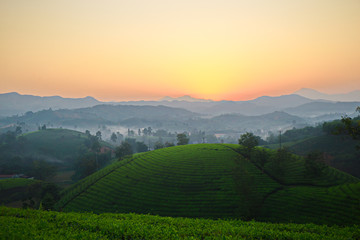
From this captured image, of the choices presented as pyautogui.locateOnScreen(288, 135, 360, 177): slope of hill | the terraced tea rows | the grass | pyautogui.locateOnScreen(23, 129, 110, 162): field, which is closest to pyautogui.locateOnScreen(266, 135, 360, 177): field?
pyautogui.locateOnScreen(288, 135, 360, 177): slope of hill

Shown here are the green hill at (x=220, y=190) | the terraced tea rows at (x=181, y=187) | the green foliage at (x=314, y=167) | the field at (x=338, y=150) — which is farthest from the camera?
the field at (x=338, y=150)

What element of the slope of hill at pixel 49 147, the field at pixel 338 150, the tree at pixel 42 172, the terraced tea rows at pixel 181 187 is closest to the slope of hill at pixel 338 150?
the field at pixel 338 150

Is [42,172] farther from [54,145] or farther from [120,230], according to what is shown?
[120,230]

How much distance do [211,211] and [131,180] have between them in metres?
26.6

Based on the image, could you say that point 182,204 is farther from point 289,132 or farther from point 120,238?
point 289,132

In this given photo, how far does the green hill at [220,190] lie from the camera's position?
38719mm

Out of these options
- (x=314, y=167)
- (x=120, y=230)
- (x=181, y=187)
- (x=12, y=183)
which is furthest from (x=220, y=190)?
(x=12, y=183)

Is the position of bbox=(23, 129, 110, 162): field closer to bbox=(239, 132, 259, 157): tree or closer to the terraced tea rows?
the terraced tea rows

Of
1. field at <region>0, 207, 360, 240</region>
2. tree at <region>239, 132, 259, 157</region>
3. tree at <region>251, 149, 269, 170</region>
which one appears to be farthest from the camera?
tree at <region>239, 132, 259, 157</region>

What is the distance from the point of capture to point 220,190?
4719 centimetres

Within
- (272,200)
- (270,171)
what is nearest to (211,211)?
(272,200)

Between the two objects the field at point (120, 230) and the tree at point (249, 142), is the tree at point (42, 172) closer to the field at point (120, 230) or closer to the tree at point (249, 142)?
the tree at point (249, 142)

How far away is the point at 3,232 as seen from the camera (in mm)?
13000

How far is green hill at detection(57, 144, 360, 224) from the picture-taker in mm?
38719
